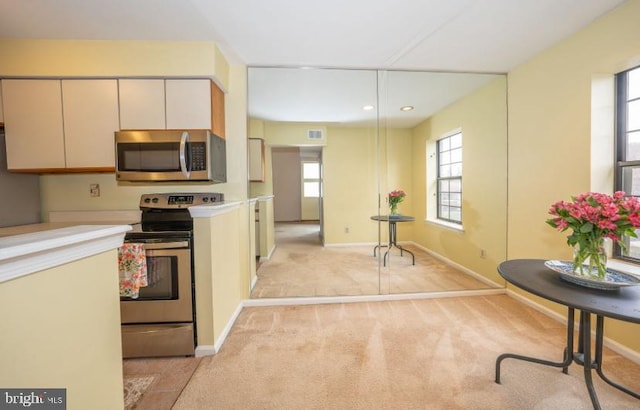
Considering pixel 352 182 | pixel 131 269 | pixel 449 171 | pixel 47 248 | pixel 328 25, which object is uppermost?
pixel 328 25

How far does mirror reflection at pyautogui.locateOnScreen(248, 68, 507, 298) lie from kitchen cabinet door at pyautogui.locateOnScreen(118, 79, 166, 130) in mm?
860

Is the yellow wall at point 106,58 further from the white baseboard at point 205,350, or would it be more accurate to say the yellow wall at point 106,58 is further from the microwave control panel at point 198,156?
the white baseboard at point 205,350

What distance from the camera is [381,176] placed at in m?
3.11

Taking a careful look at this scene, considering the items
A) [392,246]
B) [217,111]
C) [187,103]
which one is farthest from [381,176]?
[187,103]

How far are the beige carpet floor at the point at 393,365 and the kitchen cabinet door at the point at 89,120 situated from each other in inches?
76.0

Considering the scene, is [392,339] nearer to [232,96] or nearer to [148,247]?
[148,247]

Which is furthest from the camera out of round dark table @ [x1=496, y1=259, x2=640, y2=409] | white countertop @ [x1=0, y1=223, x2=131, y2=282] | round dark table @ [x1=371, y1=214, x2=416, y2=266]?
round dark table @ [x1=371, y1=214, x2=416, y2=266]

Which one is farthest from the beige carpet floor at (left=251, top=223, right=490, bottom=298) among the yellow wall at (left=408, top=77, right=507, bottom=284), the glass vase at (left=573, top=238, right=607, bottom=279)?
the glass vase at (left=573, top=238, right=607, bottom=279)

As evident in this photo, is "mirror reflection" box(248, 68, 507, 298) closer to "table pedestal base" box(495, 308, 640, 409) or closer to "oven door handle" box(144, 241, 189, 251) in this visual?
"oven door handle" box(144, 241, 189, 251)

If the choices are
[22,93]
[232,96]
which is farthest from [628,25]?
[22,93]

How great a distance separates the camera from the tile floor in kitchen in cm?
156

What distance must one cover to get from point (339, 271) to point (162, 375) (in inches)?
81.6

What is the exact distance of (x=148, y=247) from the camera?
190 cm

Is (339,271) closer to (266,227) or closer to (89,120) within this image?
(266,227)
